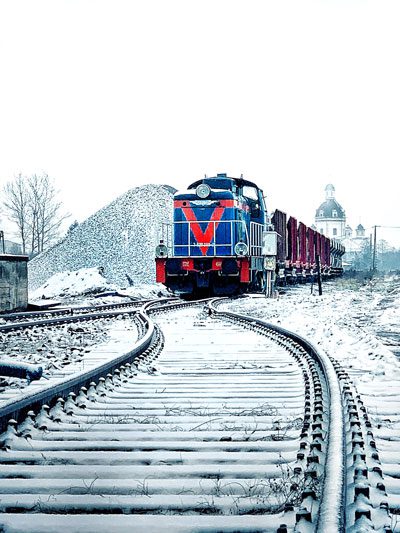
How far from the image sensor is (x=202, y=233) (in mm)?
17984

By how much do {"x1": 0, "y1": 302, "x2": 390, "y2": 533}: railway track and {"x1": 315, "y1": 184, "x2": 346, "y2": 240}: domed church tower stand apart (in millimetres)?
130463

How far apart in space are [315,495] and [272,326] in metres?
6.59

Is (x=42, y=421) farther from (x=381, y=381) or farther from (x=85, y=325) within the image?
(x=85, y=325)

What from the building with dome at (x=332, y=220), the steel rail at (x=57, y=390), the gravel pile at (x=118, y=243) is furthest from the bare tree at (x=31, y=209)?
the building with dome at (x=332, y=220)

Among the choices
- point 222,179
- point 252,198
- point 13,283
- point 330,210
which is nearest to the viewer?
point 13,283

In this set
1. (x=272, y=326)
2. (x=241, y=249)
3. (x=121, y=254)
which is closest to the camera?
(x=272, y=326)

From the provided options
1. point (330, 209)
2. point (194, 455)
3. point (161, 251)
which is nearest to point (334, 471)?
point (194, 455)

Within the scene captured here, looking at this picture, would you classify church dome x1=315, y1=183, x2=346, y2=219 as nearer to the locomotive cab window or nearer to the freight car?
the locomotive cab window

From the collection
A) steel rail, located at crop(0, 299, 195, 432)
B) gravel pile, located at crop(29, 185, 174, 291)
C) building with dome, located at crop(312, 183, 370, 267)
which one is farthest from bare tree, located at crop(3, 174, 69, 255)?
building with dome, located at crop(312, 183, 370, 267)

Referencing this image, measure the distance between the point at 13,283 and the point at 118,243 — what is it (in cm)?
2279

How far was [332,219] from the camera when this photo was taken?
133125mm

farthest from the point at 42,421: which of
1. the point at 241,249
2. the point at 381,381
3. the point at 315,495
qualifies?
the point at 241,249

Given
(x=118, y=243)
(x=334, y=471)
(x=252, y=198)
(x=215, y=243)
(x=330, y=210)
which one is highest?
(x=330, y=210)

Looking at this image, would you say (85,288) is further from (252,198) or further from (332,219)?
(332,219)
